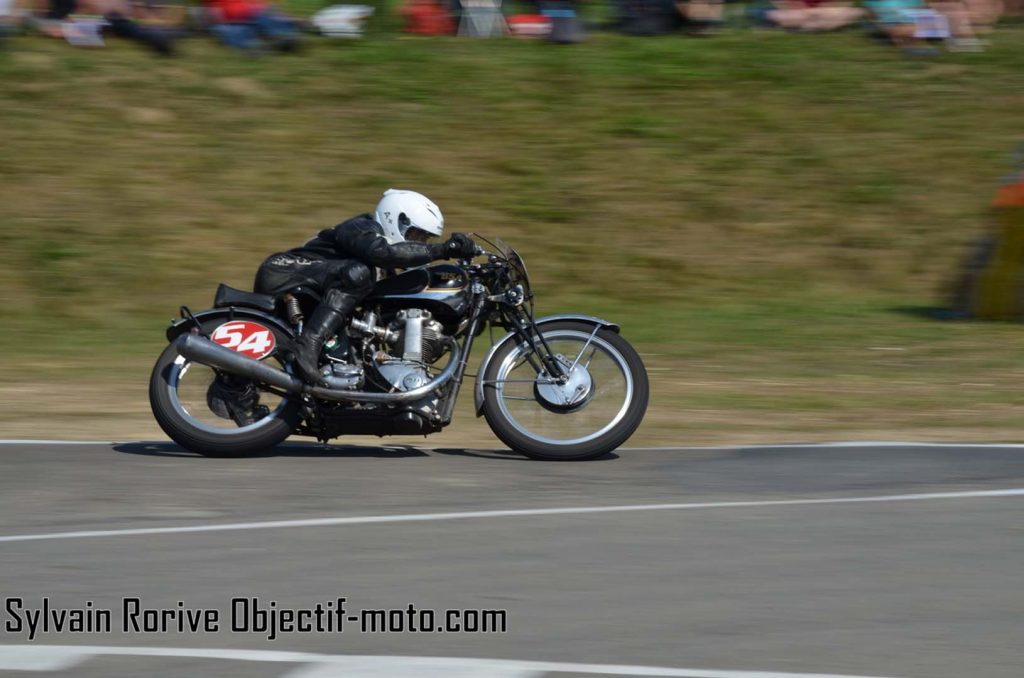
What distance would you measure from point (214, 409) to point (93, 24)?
14442mm

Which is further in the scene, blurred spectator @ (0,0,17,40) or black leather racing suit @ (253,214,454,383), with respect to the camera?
blurred spectator @ (0,0,17,40)

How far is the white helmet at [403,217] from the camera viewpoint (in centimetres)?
837

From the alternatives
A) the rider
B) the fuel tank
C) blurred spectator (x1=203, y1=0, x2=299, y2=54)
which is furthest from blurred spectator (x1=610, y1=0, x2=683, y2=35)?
the fuel tank

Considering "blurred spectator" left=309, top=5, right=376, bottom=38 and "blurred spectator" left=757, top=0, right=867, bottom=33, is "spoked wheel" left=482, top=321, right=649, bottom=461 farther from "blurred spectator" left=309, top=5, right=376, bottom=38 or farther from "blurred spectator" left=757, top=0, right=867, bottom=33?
"blurred spectator" left=757, top=0, right=867, bottom=33

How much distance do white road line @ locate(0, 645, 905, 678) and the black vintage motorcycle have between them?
339 cm

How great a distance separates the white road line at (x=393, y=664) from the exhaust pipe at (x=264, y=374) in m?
3.36

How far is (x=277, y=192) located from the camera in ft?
61.0

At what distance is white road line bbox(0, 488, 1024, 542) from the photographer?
6.55 meters

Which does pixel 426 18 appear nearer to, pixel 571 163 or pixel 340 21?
pixel 340 21

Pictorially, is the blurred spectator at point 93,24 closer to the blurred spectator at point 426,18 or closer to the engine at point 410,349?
the blurred spectator at point 426,18

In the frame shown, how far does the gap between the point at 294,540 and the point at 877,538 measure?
244 cm

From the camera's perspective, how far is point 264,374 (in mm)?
8211

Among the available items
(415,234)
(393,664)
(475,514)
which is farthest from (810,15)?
(393,664)

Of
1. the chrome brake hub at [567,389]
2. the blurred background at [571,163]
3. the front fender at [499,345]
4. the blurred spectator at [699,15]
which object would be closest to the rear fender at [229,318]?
the front fender at [499,345]
